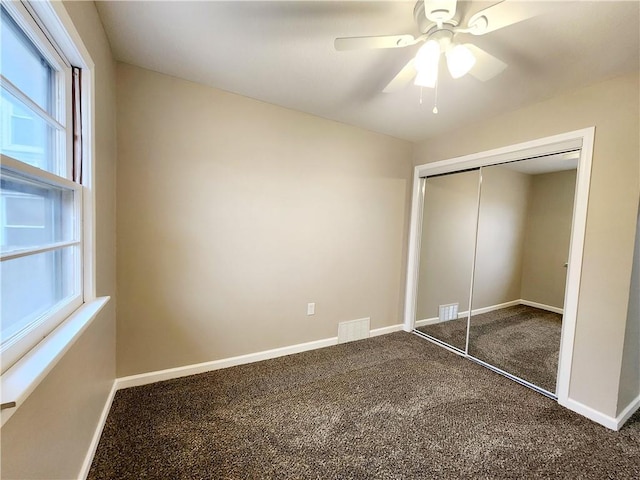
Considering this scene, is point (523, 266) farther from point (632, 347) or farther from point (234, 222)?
point (234, 222)

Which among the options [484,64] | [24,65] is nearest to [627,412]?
[484,64]

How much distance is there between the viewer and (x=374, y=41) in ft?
4.15

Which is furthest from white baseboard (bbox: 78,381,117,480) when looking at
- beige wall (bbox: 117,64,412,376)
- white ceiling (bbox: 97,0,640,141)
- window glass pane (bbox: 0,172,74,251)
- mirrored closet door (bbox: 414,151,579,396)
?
mirrored closet door (bbox: 414,151,579,396)

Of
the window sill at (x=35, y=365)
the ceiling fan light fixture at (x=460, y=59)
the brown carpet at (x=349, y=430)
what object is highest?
the ceiling fan light fixture at (x=460, y=59)

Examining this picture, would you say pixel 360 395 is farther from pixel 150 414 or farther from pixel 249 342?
pixel 150 414

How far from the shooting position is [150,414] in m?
1.76

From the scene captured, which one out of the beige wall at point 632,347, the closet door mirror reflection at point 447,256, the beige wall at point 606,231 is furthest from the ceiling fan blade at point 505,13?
the closet door mirror reflection at point 447,256

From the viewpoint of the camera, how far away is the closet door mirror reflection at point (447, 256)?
9.48 ft

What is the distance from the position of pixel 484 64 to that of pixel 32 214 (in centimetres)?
210

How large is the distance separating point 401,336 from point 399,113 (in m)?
2.40

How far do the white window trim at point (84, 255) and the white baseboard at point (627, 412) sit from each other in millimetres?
3037

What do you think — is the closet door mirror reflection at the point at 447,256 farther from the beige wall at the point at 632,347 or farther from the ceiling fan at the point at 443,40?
the ceiling fan at the point at 443,40

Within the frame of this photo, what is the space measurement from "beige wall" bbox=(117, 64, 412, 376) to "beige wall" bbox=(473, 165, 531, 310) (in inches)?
39.2

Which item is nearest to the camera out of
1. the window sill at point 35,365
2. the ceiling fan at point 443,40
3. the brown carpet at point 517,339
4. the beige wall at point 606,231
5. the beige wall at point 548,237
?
the window sill at point 35,365
